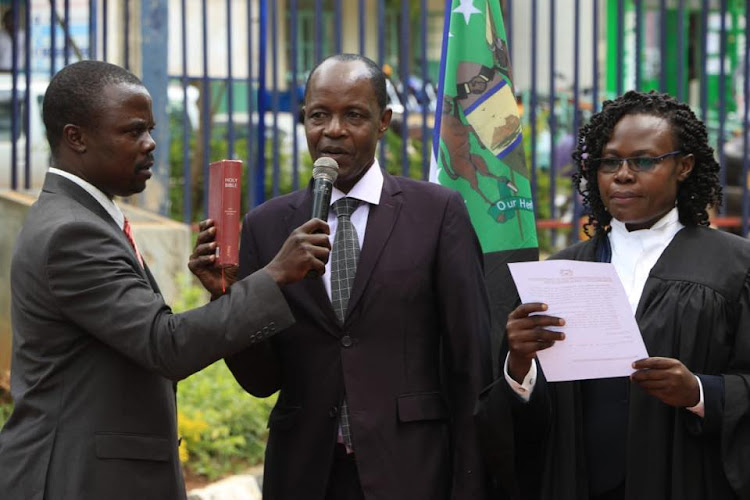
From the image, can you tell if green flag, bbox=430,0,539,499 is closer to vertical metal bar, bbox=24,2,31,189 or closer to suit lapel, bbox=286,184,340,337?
suit lapel, bbox=286,184,340,337

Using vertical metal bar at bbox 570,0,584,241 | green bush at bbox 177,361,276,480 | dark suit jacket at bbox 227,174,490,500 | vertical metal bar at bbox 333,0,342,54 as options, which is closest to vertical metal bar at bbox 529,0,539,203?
vertical metal bar at bbox 570,0,584,241

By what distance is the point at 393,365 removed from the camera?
3.69 metres

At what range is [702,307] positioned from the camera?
11.6 feet

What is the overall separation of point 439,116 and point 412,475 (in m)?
1.74

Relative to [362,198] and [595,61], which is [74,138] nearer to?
[362,198]

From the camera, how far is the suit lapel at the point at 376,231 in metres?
3.71

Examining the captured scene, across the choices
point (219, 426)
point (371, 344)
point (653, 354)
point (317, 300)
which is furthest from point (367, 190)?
point (219, 426)

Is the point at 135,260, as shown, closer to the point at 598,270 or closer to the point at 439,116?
the point at 598,270

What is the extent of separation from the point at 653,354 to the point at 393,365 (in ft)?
2.58

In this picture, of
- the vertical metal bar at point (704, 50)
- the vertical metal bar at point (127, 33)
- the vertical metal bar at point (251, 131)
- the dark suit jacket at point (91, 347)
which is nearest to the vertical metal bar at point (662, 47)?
the vertical metal bar at point (704, 50)

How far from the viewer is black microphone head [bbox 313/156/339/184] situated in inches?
138

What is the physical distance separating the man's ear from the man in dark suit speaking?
48cm

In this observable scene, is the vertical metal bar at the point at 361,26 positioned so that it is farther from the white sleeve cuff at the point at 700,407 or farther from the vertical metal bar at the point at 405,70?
the white sleeve cuff at the point at 700,407

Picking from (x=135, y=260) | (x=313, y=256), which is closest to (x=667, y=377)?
(x=313, y=256)
